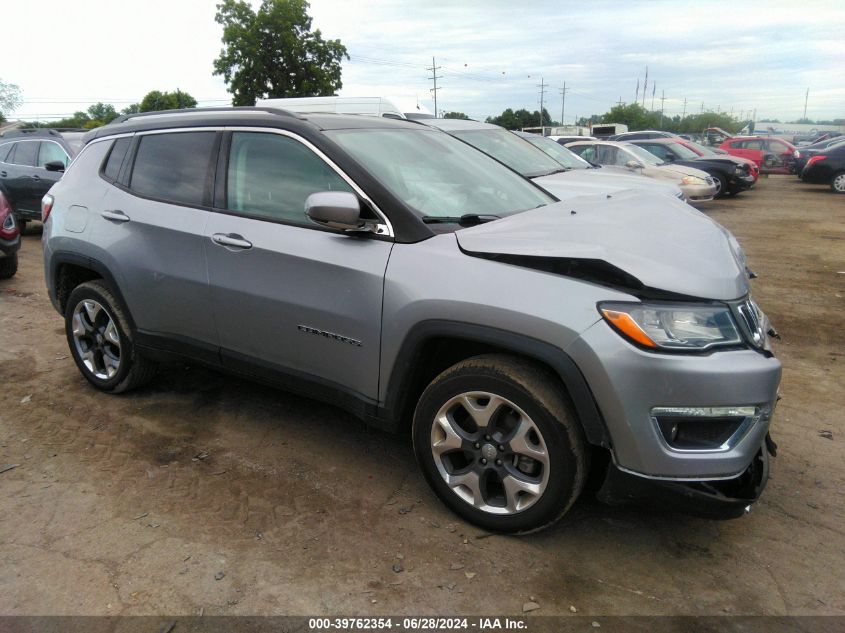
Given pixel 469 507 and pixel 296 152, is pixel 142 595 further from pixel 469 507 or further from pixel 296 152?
pixel 296 152

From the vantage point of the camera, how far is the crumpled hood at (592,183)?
24.7 feet

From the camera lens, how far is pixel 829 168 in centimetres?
1769

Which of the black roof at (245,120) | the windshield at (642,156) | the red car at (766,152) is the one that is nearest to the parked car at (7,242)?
the black roof at (245,120)

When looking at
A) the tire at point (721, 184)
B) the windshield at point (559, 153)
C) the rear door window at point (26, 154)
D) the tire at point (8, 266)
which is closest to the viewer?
the tire at point (8, 266)

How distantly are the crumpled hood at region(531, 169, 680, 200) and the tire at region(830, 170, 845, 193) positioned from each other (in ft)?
38.3

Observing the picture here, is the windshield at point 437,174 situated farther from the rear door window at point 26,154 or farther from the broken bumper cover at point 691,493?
the rear door window at point 26,154

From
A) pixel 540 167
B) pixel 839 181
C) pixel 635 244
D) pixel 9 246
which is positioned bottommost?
pixel 839 181

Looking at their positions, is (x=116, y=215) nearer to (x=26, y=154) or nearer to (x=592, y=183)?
(x=592, y=183)

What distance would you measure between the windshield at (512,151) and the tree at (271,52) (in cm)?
3724

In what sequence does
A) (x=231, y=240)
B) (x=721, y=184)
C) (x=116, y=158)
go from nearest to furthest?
1. (x=231, y=240)
2. (x=116, y=158)
3. (x=721, y=184)

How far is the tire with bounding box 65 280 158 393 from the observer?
13.5 ft

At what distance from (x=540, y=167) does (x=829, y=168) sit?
43.7 feet

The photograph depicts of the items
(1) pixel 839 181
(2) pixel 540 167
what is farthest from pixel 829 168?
(2) pixel 540 167

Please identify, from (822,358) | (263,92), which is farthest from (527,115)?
(822,358)
